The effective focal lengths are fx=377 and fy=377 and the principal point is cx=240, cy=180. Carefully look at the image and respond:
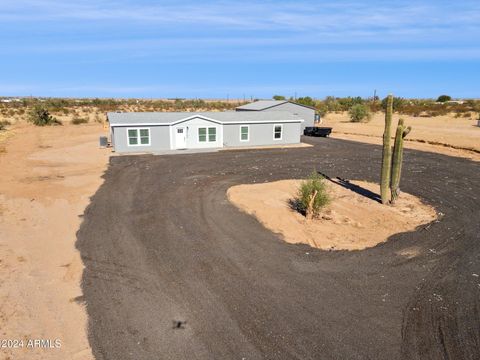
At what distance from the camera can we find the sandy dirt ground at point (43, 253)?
7.68m

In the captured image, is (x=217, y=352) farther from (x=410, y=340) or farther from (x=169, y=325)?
(x=410, y=340)

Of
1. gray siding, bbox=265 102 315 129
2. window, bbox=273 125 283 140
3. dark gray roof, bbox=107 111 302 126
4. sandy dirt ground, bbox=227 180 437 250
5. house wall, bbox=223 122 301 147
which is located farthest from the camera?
gray siding, bbox=265 102 315 129

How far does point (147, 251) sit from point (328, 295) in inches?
223

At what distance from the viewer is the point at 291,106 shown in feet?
160

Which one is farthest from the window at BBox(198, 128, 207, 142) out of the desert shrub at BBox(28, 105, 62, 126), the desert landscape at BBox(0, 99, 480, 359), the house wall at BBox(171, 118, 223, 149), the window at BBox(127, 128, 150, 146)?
the desert shrub at BBox(28, 105, 62, 126)

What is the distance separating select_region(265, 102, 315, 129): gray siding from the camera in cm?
4853

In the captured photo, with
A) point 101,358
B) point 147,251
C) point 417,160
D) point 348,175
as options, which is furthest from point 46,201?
point 417,160

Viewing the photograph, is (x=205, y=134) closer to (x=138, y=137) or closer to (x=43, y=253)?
(x=138, y=137)

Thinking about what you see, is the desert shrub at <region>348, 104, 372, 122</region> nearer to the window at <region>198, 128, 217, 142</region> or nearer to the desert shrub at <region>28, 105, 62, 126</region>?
the window at <region>198, 128, 217, 142</region>

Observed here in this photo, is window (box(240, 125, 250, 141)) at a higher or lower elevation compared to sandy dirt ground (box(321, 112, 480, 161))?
higher

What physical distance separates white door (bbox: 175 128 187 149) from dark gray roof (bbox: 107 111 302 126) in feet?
3.36

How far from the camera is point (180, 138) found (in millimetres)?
33562

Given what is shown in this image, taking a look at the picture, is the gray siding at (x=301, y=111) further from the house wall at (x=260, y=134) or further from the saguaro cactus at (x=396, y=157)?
the saguaro cactus at (x=396, y=157)

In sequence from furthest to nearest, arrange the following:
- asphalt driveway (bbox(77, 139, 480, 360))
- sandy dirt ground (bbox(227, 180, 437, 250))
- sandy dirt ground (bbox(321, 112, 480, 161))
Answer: sandy dirt ground (bbox(321, 112, 480, 161)), sandy dirt ground (bbox(227, 180, 437, 250)), asphalt driveway (bbox(77, 139, 480, 360))
